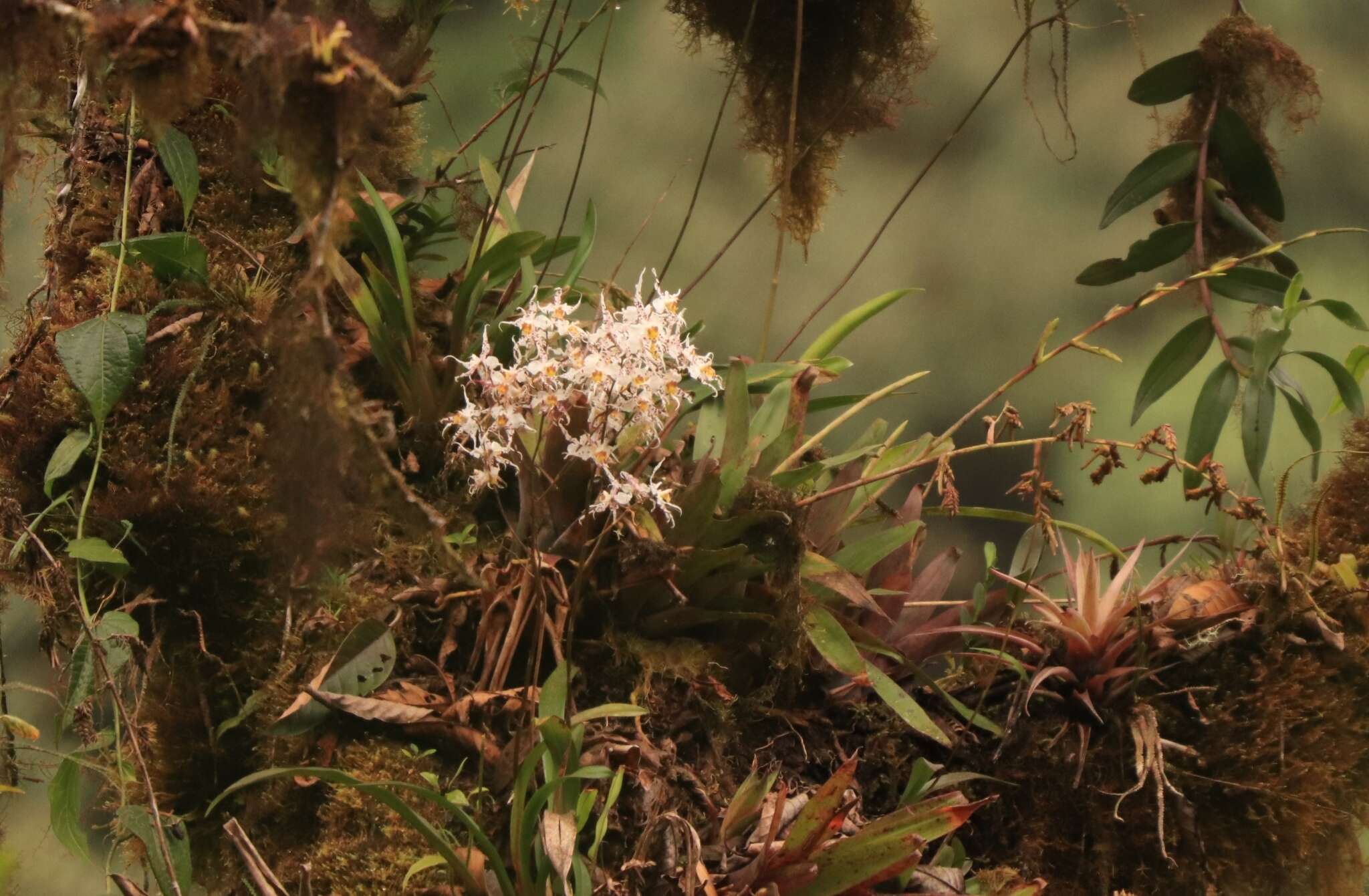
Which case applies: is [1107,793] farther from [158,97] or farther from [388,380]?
[158,97]

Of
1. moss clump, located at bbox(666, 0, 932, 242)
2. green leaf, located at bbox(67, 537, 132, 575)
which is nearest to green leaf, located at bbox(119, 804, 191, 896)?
green leaf, located at bbox(67, 537, 132, 575)

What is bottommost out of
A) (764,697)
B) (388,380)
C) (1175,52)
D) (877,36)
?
(764,697)

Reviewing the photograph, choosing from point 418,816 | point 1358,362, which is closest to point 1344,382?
point 1358,362

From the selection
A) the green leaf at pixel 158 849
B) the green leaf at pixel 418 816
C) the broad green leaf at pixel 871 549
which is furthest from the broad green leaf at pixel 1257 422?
the green leaf at pixel 158 849

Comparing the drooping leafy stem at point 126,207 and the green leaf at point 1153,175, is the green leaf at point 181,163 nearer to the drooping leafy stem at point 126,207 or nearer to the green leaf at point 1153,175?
the drooping leafy stem at point 126,207

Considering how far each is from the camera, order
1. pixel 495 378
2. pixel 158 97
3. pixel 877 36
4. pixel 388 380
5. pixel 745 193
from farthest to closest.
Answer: pixel 745 193, pixel 877 36, pixel 388 380, pixel 495 378, pixel 158 97

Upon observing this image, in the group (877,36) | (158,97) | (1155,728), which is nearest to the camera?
(158,97)

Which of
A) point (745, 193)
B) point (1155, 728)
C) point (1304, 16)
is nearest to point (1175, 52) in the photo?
point (1304, 16)

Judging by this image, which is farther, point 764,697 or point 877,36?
point 877,36

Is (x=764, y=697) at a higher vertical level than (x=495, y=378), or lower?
lower
